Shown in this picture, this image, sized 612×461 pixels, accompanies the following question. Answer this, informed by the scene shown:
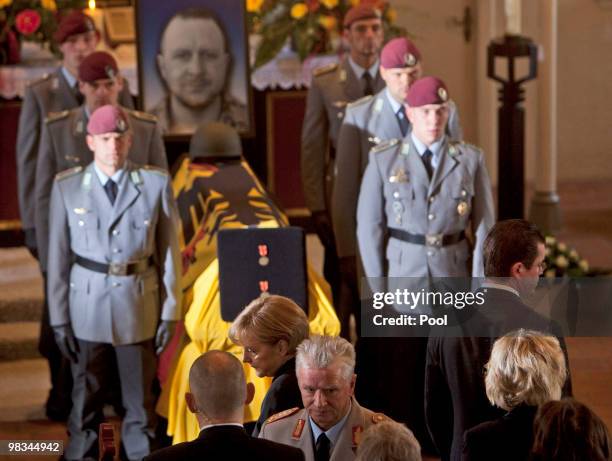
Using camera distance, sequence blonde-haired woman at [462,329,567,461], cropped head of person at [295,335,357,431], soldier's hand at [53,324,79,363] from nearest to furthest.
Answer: blonde-haired woman at [462,329,567,461] < cropped head of person at [295,335,357,431] < soldier's hand at [53,324,79,363]

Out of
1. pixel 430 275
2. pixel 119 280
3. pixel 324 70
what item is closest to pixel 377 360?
pixel 430 275

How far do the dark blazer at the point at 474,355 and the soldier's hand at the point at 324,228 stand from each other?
244 cm

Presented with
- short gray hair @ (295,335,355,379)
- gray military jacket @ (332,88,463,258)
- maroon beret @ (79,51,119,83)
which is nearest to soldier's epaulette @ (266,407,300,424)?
short gray hair @ (295,335,355,379)

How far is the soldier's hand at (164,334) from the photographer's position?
5.71 m

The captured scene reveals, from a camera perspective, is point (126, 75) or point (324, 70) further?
point (126, 75)

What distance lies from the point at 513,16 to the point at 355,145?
6.43 feet

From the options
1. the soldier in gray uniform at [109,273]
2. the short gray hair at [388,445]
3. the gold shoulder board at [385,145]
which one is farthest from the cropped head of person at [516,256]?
the soldier in gray uniform at [109,273]

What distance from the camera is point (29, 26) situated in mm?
7934

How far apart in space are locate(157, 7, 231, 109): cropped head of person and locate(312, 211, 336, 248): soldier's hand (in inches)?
63.8

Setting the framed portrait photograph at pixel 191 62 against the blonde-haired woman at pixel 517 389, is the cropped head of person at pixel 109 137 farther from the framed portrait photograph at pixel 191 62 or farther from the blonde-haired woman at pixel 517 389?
the framed portrait photograph at pixel 191 62

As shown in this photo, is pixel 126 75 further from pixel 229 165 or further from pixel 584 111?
pixel 584 111

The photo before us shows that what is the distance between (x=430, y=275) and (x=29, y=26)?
10.5 feet

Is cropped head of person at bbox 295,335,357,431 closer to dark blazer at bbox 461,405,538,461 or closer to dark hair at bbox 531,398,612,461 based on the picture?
dark blazer at bbox 461,405,538,461

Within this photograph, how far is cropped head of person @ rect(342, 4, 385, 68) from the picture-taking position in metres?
6.76
